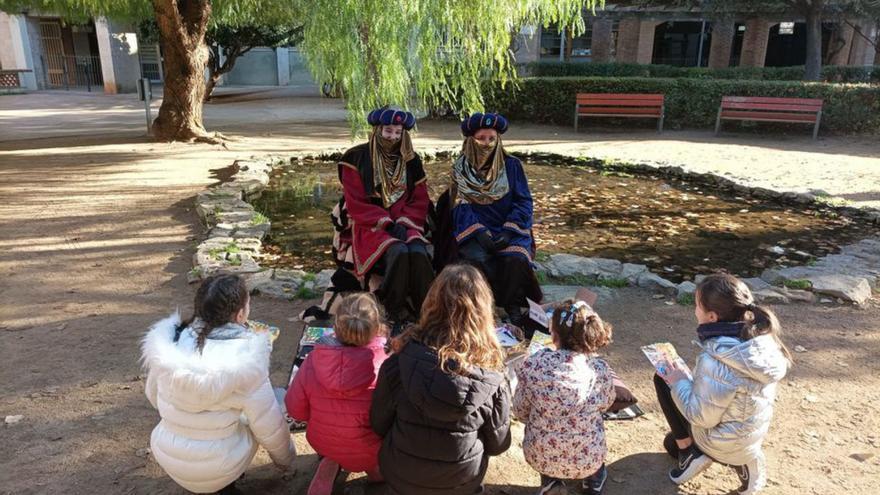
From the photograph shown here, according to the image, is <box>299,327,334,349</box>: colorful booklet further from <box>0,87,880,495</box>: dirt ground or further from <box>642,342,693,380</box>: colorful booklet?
<box>642,342,693,380</box>: colorful booklet

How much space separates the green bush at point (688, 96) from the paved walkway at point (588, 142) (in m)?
0.44

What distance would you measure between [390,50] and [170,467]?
463 cm

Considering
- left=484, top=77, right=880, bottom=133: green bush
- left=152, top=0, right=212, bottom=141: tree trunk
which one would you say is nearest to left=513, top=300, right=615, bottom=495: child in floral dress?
left=152, top=0, right=212, bottom=141: tree trunk

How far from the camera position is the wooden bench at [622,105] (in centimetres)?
1322

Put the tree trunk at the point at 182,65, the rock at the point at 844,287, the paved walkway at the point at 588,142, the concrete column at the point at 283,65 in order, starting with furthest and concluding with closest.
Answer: the concrete column at the point at 283,65
the tree trunk at the point at 182,65
the paved walkway at the point at 588,142
the rock at the point at 844,287

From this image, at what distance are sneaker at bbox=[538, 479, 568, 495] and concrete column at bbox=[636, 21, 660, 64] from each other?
81.4 feet

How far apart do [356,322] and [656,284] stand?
321cm

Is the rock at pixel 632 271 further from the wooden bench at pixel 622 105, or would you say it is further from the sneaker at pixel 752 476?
the wooden bench at pixel 622 105

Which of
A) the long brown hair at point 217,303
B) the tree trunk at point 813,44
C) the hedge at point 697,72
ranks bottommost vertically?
the long brown hair at point 217,303

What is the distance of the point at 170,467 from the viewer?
2330 millimetres

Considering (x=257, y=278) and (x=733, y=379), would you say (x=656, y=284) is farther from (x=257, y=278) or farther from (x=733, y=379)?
(x=257, y=278)

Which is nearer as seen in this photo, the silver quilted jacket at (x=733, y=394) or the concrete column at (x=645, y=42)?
the silver quilted jacket at (x=733, y=394)

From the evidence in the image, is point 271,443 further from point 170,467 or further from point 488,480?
point 488,480

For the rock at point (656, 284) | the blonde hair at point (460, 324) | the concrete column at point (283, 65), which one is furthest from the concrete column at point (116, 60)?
the blonde hair at point (460, 324)
